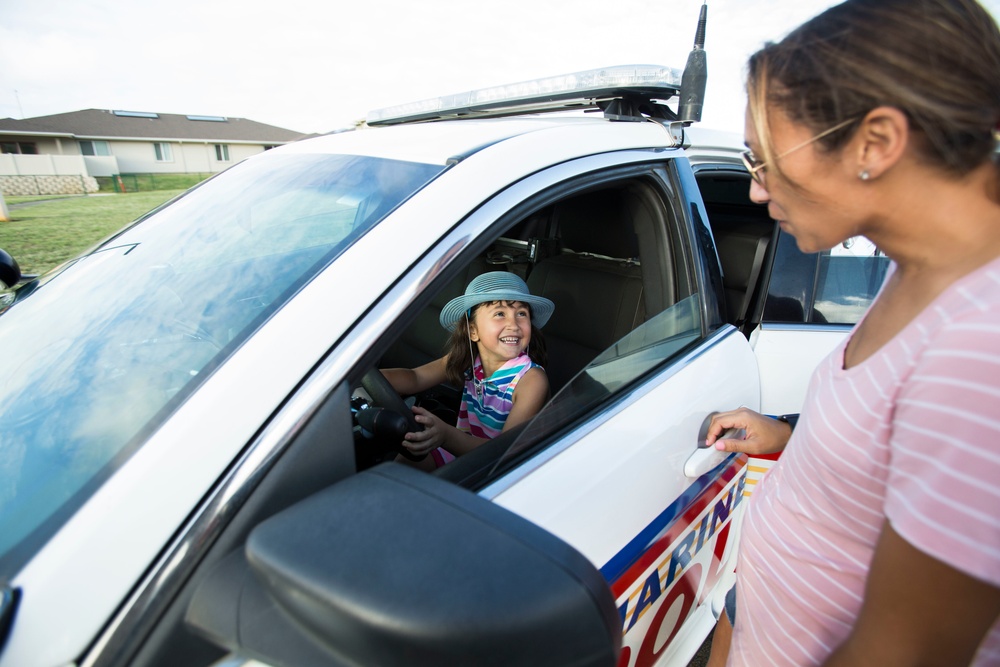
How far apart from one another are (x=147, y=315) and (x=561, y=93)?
1.25 metres

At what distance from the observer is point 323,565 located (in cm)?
56

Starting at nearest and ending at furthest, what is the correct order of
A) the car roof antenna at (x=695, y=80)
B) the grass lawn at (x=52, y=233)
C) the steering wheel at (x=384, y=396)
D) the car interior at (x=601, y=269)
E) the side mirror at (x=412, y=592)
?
the side mirror at (x=412, y=592), the steering wheel at (x=384, y=396), the car roof antenna at (x=695, y=80), the car interior at (x=601, y=269), the grass lawn at (x=52, y=233)

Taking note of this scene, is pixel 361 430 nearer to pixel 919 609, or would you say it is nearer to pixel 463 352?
pixel 463 352

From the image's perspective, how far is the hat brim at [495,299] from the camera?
5.88 feet

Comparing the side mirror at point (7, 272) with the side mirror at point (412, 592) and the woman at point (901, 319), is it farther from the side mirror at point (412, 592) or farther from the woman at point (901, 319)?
the woman at point (901, 319)

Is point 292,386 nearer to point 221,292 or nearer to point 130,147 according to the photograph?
point 221,292

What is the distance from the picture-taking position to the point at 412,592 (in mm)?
531

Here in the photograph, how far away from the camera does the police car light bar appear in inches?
58.6

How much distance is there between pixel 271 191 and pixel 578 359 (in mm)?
1328

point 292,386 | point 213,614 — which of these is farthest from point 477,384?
point 213,614

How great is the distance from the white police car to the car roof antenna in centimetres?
5

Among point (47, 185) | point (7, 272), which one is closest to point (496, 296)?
point (7, 272)

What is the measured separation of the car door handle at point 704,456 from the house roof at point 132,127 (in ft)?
118

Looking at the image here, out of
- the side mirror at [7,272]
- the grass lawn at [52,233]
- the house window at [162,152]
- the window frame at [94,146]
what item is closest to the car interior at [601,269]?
the side mirror at [7,272]
